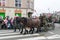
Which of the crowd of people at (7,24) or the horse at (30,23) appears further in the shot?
the crowd of people at (7,24)

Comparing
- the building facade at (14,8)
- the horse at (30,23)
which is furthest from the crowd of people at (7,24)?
the building facade at (14,8)

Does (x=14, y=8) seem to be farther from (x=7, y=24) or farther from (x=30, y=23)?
(x=30, y=23)

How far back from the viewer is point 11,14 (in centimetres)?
3831

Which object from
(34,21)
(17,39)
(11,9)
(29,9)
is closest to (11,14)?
(11,9)

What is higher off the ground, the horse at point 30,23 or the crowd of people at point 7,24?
the horse at point 30,23

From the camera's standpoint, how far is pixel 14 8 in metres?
38.7

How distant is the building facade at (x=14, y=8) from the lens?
38.0m

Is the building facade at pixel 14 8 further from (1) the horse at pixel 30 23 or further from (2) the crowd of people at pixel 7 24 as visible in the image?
(1) the horse at pixel 30 23

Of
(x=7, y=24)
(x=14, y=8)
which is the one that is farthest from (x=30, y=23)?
(x=14, y=8)

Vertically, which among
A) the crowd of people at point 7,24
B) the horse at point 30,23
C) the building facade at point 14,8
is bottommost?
the crowd of people at point 7,24

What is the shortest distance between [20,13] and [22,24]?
21.0 metres

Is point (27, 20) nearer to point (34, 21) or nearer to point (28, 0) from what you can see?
point (34, 21)

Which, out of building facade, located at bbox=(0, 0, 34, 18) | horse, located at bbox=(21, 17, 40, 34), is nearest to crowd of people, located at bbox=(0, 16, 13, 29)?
horse, located at bbox=(21, 17, 40, 34)

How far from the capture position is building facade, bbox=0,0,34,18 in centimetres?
3803
